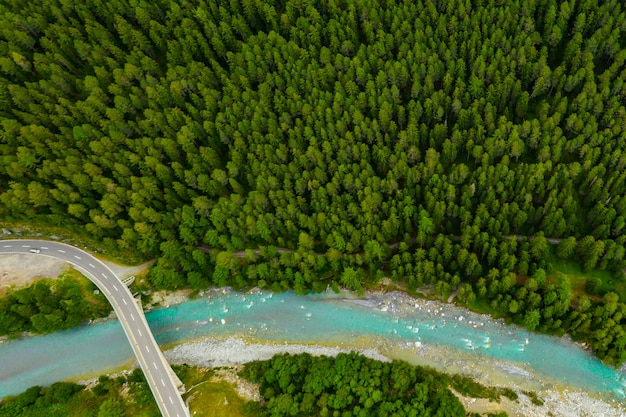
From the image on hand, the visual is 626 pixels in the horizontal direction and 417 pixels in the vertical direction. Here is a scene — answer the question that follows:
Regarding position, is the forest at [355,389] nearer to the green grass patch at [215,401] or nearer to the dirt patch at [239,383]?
the dirt patch at [239,383]

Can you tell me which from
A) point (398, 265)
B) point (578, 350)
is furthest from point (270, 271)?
point (578, 350)

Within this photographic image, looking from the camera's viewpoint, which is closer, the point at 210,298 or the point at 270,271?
the point at 270,271

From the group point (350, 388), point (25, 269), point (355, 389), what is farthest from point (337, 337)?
point (25, 269)

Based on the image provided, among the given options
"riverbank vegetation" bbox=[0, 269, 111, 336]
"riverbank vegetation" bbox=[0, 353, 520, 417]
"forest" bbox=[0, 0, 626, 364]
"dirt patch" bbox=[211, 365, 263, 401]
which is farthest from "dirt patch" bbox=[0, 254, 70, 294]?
"dirt patch" bbox=[211, 365, 263, 401]

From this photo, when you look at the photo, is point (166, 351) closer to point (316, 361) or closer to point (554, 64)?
point (316, 361)

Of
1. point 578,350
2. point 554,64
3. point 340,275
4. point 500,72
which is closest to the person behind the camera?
point 578,350

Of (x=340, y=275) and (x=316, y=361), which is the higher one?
(x=340, y=275)

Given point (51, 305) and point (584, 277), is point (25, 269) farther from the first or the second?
point (584, 277)
